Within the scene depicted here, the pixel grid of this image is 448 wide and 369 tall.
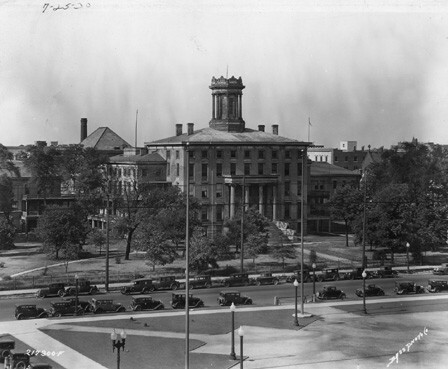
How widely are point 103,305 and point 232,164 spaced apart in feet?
160

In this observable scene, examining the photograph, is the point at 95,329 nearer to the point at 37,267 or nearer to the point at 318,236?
the point at 37,267

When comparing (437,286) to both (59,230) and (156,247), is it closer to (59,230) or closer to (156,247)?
(156,247)

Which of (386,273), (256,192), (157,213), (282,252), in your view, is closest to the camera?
(386,273)

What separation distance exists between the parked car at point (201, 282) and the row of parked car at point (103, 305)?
6517 millimetres

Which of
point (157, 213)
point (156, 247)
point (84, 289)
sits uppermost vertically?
point (157, 213)

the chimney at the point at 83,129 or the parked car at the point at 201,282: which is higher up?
the chimney at the point at 83,129

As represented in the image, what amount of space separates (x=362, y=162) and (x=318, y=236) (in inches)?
2235

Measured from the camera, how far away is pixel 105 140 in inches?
5231

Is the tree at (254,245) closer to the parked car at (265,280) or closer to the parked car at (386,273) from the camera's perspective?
the parked car at (265,280)

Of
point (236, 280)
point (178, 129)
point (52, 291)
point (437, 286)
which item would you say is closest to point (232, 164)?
point (178, 129)

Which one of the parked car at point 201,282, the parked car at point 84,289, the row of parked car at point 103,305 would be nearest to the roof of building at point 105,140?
the parked car at point 201,282

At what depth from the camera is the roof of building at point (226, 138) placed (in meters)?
94.1

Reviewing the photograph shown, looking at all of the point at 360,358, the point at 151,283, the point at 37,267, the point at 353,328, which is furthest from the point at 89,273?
the point at 360,358
